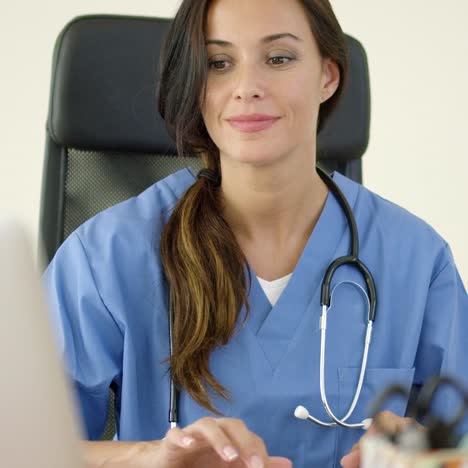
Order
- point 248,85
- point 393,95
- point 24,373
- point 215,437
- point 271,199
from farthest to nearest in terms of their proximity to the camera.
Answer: point 393,95 → point 271,199 → point 248,85 → point 215,437 → point 24,373

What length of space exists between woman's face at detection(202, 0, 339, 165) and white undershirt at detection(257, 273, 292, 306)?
6.7 inches

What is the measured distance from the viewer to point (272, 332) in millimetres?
1297

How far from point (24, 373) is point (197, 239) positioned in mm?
917

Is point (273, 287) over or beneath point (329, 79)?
beneath

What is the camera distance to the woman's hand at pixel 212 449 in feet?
2.84

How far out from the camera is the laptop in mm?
431

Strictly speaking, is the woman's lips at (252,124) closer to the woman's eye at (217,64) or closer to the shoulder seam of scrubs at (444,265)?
the woman's eye at (217,64)

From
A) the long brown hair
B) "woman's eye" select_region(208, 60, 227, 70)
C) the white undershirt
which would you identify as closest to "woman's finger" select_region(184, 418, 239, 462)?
the long brown hair

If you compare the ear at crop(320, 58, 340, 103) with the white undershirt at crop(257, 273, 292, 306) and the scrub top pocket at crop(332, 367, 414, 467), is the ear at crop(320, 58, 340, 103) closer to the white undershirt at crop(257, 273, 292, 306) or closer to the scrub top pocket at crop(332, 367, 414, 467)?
the white undershirt at crop(257, 273, 292, 306)

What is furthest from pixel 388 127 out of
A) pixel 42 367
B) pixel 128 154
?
pixel 42 367

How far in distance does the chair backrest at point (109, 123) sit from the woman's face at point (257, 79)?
0.17 metres

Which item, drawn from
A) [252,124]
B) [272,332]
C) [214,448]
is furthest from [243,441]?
[252,124]

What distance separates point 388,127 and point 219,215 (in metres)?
1.23

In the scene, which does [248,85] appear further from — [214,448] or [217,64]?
[214,448]
